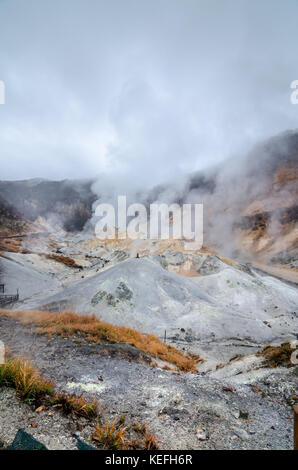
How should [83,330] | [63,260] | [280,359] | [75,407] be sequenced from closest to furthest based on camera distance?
[75,407] → [280,359] → [83,330] → [63,260]

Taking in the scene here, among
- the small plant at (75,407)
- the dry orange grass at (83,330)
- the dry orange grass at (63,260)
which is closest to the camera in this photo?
the small plant at (75,407)

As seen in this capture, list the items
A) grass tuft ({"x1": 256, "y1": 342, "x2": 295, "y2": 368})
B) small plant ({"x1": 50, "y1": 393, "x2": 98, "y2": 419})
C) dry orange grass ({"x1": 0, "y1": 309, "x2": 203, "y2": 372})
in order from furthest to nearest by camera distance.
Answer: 1. dry orange grass ({"x1": 0, "y1": 309, "x2": 203, "y2": 372})
2. grass tuft ({"x1": 256, "y1": 342, "x2": 295, "y2": 368})
3. small plant ({"x1": 50, "y1": 393, "x2": 98, "y2": 419})

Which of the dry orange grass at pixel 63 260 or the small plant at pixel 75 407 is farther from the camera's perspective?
the dry orange grass at pixel 63 260

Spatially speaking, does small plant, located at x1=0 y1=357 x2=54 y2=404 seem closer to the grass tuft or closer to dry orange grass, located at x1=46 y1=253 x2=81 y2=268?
the grass tuft

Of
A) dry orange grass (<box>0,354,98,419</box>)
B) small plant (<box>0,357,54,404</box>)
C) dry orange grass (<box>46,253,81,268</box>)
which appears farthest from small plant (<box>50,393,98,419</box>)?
dry orange grass (<box>46,253,81,268</box>)

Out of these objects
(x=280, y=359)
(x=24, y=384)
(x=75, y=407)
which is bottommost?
(x=280, y=359)

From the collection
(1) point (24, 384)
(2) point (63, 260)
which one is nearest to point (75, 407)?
(1) point (24, 384)

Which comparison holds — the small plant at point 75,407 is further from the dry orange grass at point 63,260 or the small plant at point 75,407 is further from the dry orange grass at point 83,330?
the dry orange grass at point 63,260

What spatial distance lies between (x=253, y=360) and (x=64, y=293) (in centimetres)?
2185

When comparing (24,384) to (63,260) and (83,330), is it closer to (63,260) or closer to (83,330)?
(83,330)

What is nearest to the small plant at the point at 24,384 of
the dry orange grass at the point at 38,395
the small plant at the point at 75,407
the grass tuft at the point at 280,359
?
the dry orange grass at the point at 38,395

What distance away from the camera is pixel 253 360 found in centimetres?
1205

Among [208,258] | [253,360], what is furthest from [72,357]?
[208,258]

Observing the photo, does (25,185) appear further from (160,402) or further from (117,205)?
(160,402)
